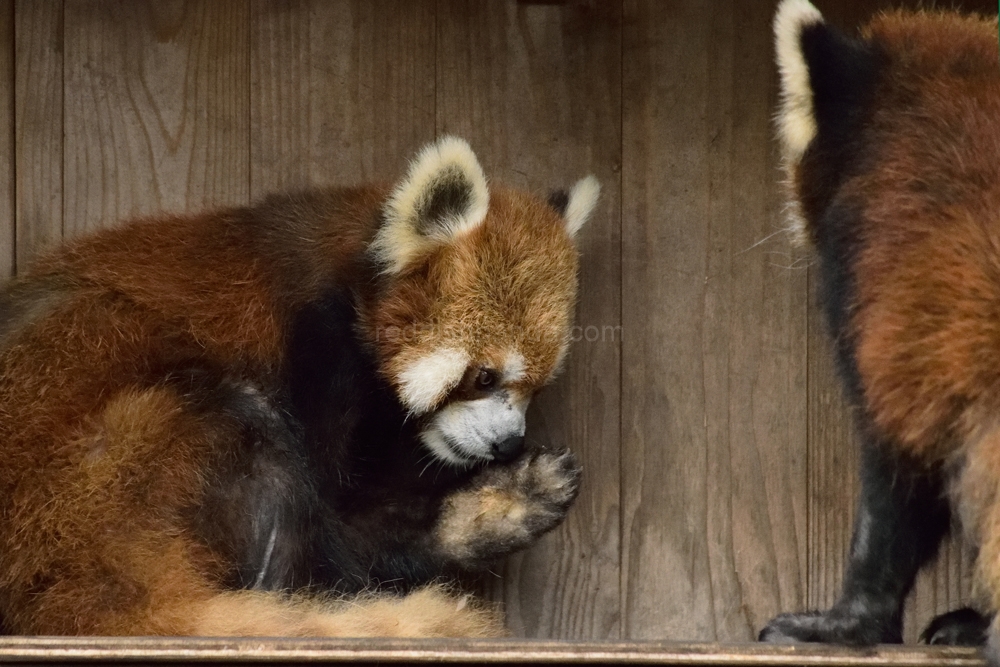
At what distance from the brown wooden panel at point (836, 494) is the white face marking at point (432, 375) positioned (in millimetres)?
1098

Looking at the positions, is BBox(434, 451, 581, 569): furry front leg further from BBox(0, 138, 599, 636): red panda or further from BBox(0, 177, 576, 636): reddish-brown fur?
BBox(0, 177, 576, 636): reddish-brown fur

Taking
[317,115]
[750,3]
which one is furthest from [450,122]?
[750,3]

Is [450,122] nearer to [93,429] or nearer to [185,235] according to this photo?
[185,235]

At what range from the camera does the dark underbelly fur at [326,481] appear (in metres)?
3.11

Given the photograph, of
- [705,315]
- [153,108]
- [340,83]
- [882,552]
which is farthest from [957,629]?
[153,108]

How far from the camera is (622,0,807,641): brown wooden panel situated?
12.2 ft

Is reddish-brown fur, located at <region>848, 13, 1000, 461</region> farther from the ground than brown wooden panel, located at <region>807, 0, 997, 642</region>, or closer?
farther from the ground

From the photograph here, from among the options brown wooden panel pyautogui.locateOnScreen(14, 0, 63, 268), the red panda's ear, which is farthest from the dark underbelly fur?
brown wooden panel pyautogui.locateOnScreen(14, 0, 63, 268)

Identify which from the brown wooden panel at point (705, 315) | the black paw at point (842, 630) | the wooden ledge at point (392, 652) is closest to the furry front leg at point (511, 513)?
the brown wooden panel at point (705, 315)

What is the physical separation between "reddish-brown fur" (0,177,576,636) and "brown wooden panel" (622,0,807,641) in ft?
1.21

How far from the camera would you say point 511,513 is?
3404mm

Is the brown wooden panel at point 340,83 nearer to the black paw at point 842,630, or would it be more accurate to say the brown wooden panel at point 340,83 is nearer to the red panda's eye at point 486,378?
the red panda's eye at point 486,378

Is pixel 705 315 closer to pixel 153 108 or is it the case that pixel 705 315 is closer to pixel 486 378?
pixel 486 378

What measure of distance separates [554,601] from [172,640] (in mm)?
1471
